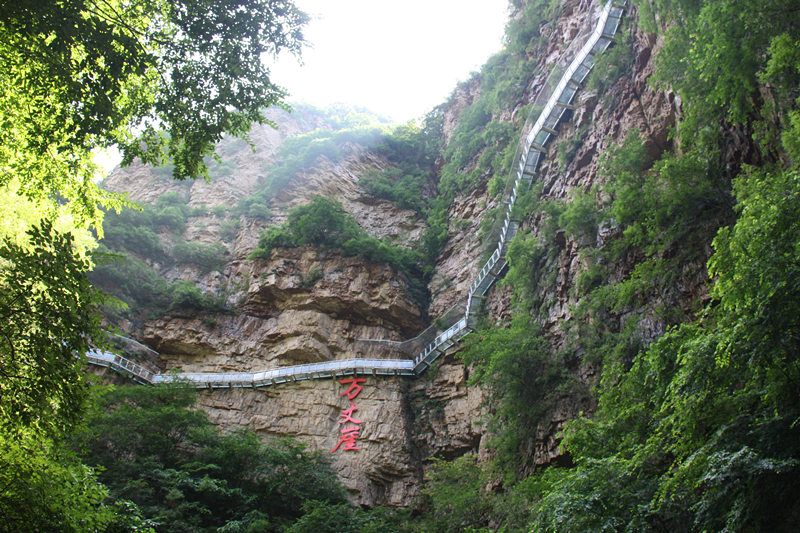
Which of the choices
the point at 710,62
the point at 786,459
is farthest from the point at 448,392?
the point at 786,459

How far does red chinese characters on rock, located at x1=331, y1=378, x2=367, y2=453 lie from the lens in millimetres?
20292

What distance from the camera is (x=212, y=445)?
1739 cm

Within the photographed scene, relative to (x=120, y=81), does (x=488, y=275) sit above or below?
above

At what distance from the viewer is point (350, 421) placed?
2083 centimetres

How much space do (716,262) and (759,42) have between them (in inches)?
149

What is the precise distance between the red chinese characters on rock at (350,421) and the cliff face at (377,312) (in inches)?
8.6

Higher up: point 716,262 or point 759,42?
point 759,42

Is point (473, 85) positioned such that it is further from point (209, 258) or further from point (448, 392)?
point (448, 392)

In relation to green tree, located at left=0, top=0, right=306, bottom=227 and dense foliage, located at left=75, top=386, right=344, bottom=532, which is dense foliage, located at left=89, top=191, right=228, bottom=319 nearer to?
dense foliage, located at left=75, top=386, right=344, bottom=532

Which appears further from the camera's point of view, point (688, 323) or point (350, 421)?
point (350, 421)

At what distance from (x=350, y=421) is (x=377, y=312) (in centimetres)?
520

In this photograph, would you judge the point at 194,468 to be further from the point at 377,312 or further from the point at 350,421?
the point at 377,312

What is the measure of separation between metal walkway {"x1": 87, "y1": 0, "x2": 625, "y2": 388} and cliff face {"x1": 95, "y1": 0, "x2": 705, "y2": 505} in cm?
43

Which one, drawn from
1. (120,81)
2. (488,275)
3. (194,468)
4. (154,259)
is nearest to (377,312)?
(488,275)
